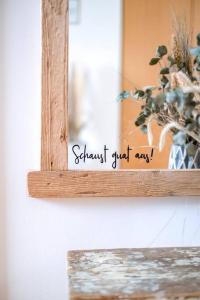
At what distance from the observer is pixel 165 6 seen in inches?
43.2

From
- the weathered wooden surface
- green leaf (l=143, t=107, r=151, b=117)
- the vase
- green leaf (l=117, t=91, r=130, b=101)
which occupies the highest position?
green leaf (l=117, t=91, r=130, b=101)

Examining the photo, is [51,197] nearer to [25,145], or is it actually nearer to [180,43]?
[25,145]

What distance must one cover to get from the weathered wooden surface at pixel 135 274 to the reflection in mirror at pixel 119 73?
29cm

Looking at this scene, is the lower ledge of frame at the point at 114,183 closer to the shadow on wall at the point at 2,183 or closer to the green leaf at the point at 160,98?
the shadow on wall at the point at 2,183

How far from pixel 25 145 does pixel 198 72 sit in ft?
1.91

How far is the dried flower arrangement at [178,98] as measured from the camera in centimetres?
73

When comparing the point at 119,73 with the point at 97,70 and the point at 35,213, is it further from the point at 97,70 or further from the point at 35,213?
the point at 35,213

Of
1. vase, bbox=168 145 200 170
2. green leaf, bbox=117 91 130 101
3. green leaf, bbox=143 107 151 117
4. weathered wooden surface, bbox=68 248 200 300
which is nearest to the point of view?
weathered wooden surface, bbox=68 248 200 300

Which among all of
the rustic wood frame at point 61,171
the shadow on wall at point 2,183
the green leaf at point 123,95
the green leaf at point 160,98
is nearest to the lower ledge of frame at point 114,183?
the rustic wood frame at point 61,171

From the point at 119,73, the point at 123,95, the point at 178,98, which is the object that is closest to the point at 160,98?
the point at 178,98

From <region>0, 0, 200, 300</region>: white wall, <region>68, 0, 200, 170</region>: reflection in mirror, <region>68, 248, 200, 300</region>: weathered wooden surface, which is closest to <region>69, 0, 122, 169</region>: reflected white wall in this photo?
<region>68, 0, 200, 170</region>: reflection in mirror

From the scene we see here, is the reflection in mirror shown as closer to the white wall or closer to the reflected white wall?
the reflected white wall

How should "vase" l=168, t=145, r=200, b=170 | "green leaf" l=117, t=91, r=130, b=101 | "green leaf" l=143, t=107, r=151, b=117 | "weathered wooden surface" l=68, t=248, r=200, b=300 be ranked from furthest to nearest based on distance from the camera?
"vase" l=168, t=145, r=200, b=170
"green leaf" l=117, t=91, r=130, b=101
"green leaf" l=143, t=107, r=151, b=117
"weathered wooden surface" l=68, t=248, r=200, b=300

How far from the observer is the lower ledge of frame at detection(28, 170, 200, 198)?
3.47ft
